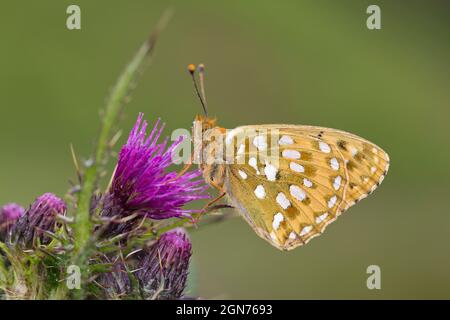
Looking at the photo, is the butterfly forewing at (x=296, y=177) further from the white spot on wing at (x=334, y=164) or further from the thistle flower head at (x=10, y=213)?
the thistle flower head at (x=10, y=213)

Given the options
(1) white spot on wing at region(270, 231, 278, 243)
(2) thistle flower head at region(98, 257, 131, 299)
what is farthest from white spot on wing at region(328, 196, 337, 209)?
(2) thistle flower head at region(98, 257, 131, 299)

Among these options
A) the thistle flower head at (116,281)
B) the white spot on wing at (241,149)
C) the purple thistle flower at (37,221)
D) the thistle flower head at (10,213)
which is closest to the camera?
the thistle flower head at (116,281)

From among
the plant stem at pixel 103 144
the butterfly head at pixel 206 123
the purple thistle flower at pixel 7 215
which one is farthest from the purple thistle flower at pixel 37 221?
the butterfly head at pixel 206 123

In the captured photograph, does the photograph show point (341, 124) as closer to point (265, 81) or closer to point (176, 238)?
point (265, 81)

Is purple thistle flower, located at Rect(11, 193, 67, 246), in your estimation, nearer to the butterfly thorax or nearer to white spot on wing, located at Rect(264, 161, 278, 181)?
the butterfly thorax

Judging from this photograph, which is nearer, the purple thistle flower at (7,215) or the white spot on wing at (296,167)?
the purple thistle flower at (7,215)

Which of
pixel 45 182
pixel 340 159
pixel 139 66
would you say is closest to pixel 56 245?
pixel 139 66

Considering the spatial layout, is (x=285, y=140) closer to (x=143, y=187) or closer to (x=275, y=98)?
(x=143, y=187)
